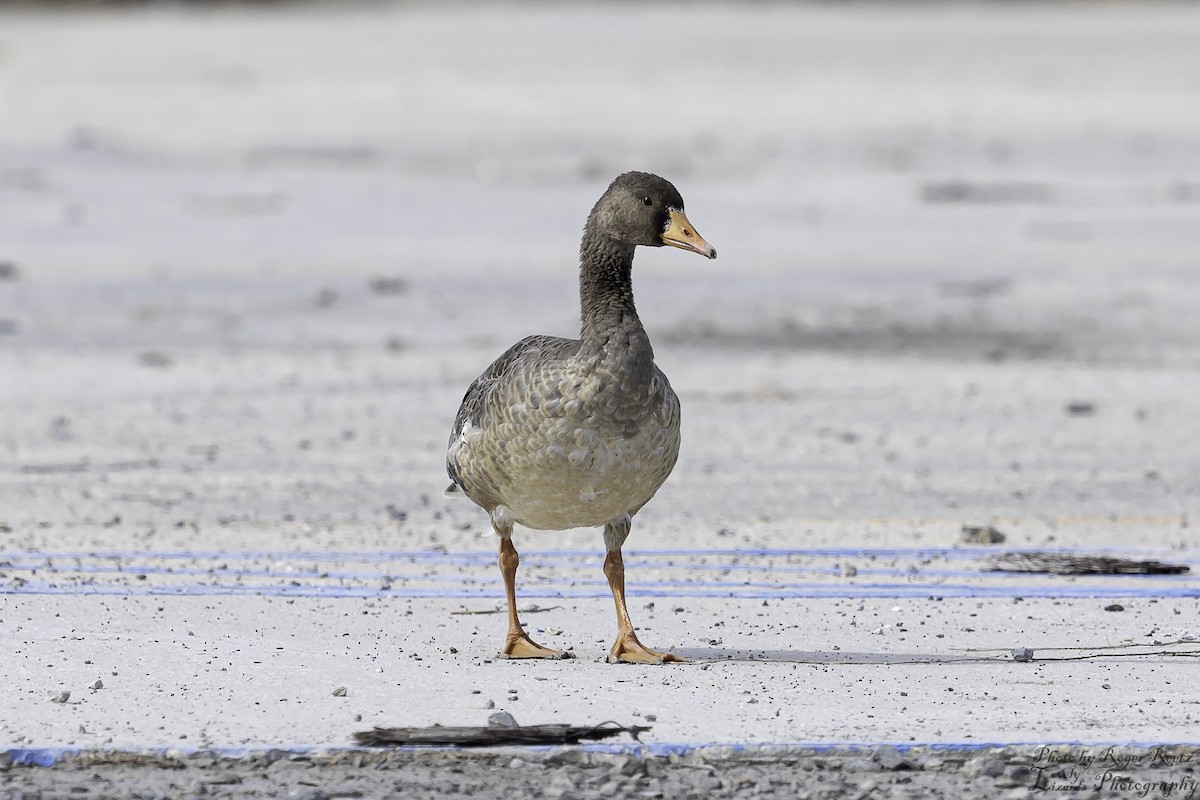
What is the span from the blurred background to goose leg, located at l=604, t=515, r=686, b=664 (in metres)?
2.21

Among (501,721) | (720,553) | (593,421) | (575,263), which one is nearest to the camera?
(501,721)

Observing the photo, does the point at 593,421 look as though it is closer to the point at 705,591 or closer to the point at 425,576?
the point at 705,591

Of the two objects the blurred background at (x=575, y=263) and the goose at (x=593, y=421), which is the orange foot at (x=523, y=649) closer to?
the goose at (x=593, y=421)

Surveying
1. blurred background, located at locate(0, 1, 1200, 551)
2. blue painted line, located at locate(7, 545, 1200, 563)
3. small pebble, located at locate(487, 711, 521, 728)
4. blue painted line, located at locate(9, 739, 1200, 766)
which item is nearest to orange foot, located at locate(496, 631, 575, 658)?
small pebble, located at locate(487, 711, 521, 728)

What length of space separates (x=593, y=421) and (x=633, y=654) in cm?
85

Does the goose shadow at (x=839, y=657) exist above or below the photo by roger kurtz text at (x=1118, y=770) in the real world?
above

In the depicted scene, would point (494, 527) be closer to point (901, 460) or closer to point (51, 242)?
point (901, 460)

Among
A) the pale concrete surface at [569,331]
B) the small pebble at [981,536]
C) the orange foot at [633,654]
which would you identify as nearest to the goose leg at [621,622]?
the orange foot at [633,654]

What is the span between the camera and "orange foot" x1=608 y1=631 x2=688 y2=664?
6.90 m

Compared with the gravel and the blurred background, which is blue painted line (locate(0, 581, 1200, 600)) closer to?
the blurred background

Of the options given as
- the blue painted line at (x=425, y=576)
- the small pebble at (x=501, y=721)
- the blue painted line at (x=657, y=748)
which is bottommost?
the blue painted line at (x=657, y=748)

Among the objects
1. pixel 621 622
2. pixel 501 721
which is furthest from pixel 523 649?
pixel 501 721

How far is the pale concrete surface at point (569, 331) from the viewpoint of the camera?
6.62m

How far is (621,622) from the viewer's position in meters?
7.03
